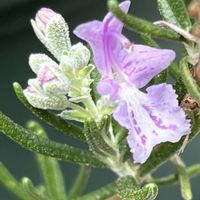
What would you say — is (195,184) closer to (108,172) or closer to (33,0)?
(108,172)

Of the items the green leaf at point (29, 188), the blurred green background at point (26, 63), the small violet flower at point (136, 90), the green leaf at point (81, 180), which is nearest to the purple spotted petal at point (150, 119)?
the small violet flower at point (136, 90)

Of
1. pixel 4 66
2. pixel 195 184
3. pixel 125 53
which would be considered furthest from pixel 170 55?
pixel 4 66

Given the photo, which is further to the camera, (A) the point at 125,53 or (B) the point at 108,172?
(B) the point at 108,172

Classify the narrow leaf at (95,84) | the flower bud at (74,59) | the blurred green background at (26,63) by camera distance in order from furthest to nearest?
the blurred green background at (26,63), the narrow leaf at (95,84), the flower bud at (74,59)

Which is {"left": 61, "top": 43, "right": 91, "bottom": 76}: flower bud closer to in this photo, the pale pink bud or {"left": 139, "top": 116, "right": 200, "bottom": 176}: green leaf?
the pale pink bud

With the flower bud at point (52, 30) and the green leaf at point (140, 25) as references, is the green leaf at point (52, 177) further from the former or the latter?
the green leaf at point (140, 25)
